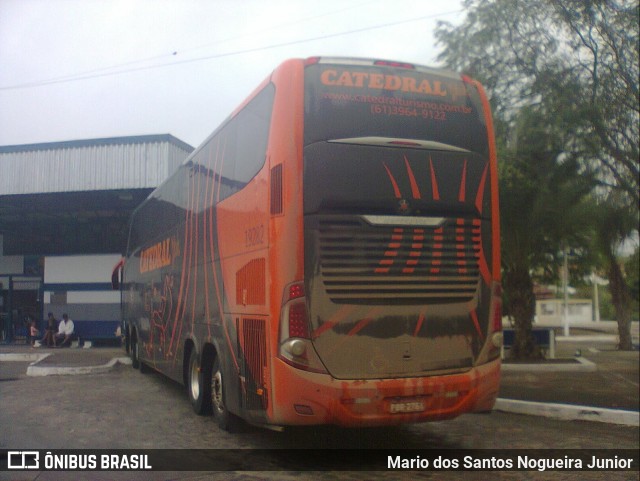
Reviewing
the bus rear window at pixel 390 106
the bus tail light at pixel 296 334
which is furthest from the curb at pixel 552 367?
the bus tail light at pixel 296 334

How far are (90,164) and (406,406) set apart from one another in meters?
6.26

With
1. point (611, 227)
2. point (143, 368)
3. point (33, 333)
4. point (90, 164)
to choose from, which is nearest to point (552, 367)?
point (611, 227)

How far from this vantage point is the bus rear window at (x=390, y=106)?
22.5 feet

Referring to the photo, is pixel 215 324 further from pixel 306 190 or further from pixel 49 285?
pixel 49 285

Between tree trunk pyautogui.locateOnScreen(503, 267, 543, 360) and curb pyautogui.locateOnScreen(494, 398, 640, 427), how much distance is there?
8.12m

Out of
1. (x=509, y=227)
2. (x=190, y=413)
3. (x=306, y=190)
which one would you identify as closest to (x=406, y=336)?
(x=306, y=190)

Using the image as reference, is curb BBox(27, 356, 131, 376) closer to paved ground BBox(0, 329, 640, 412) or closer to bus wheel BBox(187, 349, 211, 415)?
paved ground BBox(0, 329, 640, 412)

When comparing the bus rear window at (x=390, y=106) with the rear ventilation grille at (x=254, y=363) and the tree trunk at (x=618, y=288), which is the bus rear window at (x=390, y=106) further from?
the tree trunk at (x=618, y=288)

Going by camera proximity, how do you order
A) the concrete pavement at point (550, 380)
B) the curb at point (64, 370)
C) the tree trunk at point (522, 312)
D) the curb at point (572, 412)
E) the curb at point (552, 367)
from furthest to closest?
the tree trunk at point (522, 312), the curb at point (552, 367), the curb at point (64, 370), the concrete pavement at point (550, 380), the curb at point (572, 412)

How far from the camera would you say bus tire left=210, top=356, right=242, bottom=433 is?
838 centimetres

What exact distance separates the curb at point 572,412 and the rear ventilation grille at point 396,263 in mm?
4323

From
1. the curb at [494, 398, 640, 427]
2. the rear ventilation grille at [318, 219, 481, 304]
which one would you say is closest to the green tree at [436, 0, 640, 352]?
the curb at [494, 398, 640, 427]

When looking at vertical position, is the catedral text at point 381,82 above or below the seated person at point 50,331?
above

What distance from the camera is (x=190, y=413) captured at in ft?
33.1
